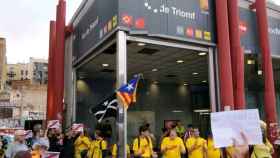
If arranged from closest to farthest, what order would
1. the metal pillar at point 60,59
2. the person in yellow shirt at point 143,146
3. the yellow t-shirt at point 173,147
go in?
the person in yellow shirt at point 143,146, the yellow t-shirt at point 173,147, the metal pillar at point 60,59

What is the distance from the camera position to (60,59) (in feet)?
49.0

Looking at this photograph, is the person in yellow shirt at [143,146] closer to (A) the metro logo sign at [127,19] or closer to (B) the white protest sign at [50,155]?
(B) the white protest sign at [50,155]

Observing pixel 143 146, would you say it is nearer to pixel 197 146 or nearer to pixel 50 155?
pixel 197 146

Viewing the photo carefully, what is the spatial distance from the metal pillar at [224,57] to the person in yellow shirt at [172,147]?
2059 mm

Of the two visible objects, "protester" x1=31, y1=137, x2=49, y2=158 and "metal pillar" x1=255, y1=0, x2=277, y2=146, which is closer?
"protester" x1=31, y1=137, x2=49, y2=158

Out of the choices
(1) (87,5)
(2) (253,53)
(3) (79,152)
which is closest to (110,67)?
(1) (87,5)

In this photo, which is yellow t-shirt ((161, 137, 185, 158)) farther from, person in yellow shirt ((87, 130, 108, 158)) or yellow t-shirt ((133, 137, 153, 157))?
person in yellow shirt ((87, 130, 108, 158))

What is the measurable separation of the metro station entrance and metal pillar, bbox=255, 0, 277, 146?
1901 millimetres

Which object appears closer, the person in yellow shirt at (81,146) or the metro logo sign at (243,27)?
the person in yellow shirt at (81,146)

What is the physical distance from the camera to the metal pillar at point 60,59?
14.9 meters

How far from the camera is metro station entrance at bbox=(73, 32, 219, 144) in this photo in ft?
38.8

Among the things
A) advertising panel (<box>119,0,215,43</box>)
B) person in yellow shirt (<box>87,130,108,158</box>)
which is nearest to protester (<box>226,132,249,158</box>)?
advertising panel (<box>119,0,215,43</box>)

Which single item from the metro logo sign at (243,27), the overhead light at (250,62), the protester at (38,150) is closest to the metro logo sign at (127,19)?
the protester at (38,150)

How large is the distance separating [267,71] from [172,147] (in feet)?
15.6
